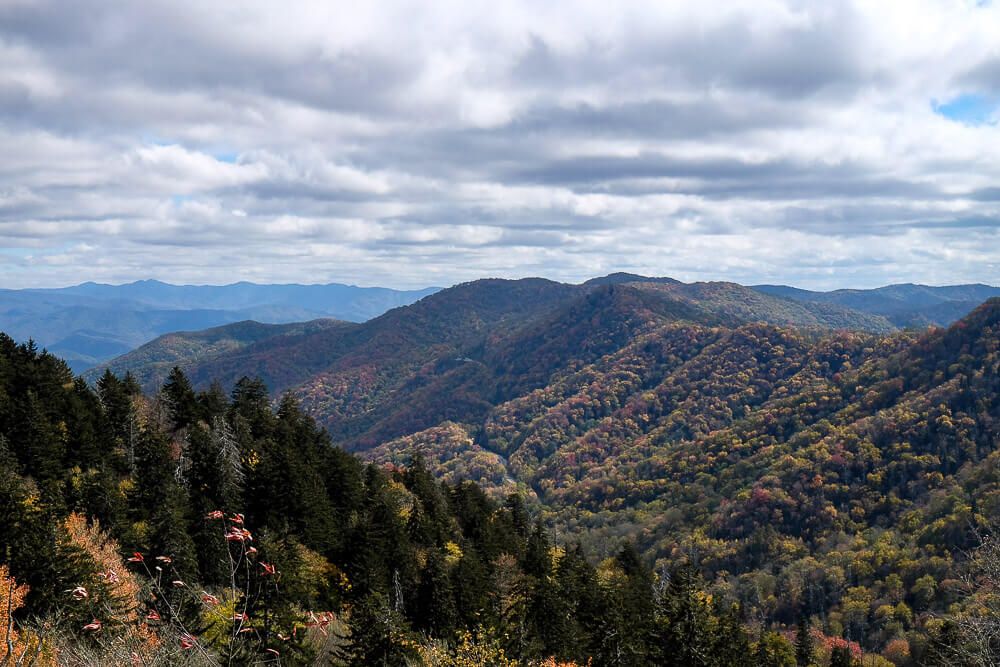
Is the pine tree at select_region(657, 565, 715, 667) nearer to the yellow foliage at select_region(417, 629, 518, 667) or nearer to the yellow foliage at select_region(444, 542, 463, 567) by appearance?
the yellow foliage at select_region(417, 629, 518, 667)

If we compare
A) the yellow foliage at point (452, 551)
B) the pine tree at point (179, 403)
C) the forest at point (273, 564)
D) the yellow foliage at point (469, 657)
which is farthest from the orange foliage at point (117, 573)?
the yellow foliage at point (452, 551)

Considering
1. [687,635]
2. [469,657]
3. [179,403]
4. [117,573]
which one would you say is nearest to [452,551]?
[687,635]

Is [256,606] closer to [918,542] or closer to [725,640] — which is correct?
[725,640]

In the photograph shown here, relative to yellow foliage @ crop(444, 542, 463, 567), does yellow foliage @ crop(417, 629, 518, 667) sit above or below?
above

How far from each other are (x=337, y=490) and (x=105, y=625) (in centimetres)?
3991

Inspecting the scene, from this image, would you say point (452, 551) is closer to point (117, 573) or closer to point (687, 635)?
point (687, 635)

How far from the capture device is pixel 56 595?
2945cm

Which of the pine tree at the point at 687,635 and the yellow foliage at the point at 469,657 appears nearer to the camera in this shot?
the yellow foliage at the point at 469,657

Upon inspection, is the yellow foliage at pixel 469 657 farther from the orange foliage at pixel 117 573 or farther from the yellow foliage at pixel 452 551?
the yellow foliage at pixel 452 551

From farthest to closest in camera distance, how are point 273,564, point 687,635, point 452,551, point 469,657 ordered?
1. point 452,551
2. point 687,635
3. point 469,657
4. point 273,564

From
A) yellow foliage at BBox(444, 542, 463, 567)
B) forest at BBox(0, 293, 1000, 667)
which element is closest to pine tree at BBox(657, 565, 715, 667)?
forest at BBox(0, 293, 1000, 667)

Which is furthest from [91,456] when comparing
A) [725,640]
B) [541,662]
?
[725,640]

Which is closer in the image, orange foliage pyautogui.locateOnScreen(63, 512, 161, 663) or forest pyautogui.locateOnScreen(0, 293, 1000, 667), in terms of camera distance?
forest pyautogui.locateOnScreen(0, 293, 1000, 667)

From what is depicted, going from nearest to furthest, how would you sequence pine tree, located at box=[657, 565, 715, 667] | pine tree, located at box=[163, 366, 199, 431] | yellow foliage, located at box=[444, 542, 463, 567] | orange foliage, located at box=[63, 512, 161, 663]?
orange foliage, located at box=[63, 512, 161, 663] < pine tree, located at box=[657, 565, 715, 667] < yellow foliage, located at box=[444, 542, 463, 567] < pine tree, located at box=[163, 366, 199, 431]
